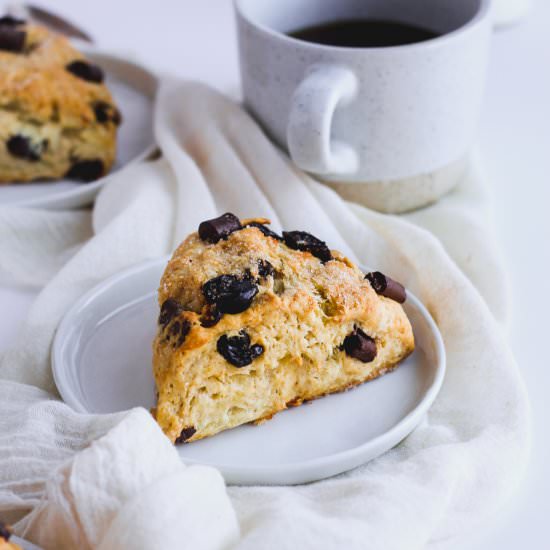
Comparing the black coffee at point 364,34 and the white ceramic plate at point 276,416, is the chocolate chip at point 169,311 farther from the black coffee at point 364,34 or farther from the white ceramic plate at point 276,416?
the black coffee at point 364,34

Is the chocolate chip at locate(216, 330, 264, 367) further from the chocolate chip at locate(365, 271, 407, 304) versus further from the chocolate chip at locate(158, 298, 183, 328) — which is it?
the chocolate chip at locate(365, 271, 407, 304)

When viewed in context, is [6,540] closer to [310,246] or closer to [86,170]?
[310,246]

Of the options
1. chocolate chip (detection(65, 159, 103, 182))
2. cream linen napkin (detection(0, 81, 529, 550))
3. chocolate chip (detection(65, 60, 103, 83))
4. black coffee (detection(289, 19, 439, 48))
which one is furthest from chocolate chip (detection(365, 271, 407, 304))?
chocolate chip (detection(65, 60, 103, 83))

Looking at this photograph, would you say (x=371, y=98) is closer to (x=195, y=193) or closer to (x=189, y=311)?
(x=195, y=193)

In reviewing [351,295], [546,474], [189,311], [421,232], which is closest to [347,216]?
[421,232]

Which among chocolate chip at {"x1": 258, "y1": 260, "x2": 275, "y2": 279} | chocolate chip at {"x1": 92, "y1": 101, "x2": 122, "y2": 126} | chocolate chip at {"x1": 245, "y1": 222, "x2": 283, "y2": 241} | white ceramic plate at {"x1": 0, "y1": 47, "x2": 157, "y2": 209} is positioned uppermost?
chocolate chip at {"x1": 258, "y1": 260, "x2": 275, "y2": 279}
